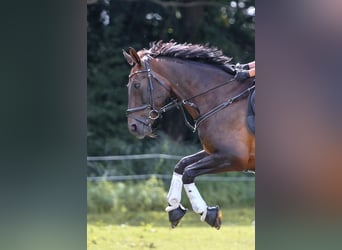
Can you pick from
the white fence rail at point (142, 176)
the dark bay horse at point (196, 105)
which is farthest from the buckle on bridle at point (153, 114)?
the white fence rail at point (142, 176)

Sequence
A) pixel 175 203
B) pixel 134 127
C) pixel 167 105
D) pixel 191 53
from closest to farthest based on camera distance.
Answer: pixel 175 203 → pixel 134 127 → pixel 167 105 → pixel 191 53

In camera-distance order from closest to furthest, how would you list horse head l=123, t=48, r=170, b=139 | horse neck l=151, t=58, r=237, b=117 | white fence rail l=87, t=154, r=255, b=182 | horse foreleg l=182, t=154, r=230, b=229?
horse foreleg l=182, t=154, r=230, b=229 → horse head l=123, t=48, r=170, b=139 → horse neck l=151, t=58, r=237, b=117 → white fence rail l=87, t=154, r=255, b=182

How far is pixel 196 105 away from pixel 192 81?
181mm

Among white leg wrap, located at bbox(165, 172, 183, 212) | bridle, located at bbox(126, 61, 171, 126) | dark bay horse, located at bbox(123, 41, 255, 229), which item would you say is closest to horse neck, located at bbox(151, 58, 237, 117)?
dark bay horse, located at bbox(123, 41, 255, 229)

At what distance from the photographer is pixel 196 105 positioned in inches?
226

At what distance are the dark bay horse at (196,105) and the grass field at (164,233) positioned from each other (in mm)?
1522

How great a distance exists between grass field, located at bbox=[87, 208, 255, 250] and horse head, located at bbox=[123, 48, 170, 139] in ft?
5.59

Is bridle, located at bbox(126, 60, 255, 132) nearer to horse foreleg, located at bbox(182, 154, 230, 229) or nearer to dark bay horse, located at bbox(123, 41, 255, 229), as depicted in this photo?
dark bay horse, located at bbox(123, 41, 255, 229)

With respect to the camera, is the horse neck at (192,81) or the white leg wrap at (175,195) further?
the horse neck at (192,81)

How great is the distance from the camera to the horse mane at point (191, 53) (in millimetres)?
5785

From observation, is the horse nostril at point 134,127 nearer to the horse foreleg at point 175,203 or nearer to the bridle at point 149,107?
the bridle at point 149,107

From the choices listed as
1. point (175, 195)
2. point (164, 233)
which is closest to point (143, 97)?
point (175, 195)

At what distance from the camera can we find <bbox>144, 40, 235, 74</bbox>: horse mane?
228 inches

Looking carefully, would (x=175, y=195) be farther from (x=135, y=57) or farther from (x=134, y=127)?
(x=135, y=57)
